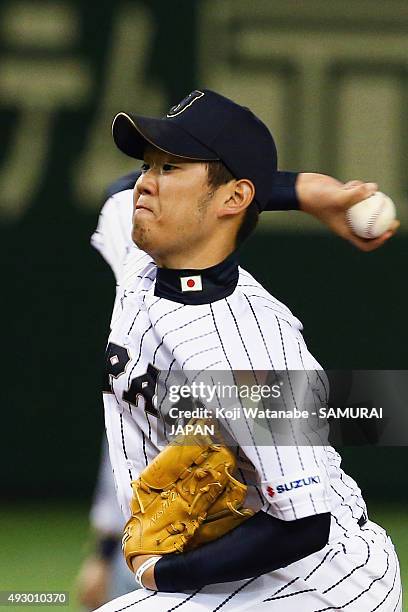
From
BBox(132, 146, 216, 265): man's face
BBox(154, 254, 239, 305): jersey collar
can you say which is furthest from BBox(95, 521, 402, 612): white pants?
BBox(132, 146, 216, 265): man's face

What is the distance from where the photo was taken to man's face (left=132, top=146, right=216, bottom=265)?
2123 millimetres

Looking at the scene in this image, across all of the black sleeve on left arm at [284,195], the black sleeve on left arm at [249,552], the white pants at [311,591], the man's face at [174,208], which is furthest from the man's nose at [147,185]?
the white pants at [311,591]

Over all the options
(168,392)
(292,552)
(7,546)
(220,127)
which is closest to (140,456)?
(168,392)

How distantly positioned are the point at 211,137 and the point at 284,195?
0.21 metres

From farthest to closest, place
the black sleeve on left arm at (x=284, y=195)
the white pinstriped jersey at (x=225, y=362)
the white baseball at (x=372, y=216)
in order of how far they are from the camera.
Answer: the black sleeve on left arm at (x=284, y=195)
the white baseball at (x=372, y=216)
the white pinstriped jersey at (x=225, y=362)

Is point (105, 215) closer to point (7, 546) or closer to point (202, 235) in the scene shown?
point (202, 235)

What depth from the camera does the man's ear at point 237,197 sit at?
216 cm

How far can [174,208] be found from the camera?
212 centimetres

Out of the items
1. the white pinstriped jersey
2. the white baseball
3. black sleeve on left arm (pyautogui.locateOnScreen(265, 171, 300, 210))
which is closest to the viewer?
the white pinstriped jersey

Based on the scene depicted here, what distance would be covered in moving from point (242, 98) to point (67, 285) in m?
1.12

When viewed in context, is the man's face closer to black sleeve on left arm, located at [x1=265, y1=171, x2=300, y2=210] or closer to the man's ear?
the man's ear

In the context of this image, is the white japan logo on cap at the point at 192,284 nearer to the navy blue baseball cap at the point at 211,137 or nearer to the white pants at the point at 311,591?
the navy blue baseball cap at the point at 211,137

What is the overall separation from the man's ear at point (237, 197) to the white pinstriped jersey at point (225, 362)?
15cm

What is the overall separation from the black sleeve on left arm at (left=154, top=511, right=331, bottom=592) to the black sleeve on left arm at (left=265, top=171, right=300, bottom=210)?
1.94ft
